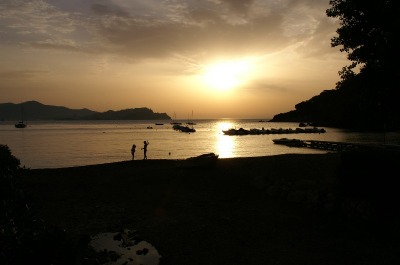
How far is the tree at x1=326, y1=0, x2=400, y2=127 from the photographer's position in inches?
634

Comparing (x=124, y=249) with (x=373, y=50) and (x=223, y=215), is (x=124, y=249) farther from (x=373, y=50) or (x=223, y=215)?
(x=373, y=50)

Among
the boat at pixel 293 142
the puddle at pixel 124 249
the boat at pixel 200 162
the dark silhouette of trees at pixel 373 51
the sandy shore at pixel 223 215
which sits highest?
the dark silhouette of trees at pixel 373 51

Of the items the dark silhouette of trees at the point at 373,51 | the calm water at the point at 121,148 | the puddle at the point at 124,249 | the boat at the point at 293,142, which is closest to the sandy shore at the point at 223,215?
the puddle at the point at 124,249

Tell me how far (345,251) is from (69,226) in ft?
38.1

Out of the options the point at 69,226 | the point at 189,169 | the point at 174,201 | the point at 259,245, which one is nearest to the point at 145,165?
the point at 189,169

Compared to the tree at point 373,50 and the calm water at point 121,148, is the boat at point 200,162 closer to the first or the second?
the tree at point 373,50

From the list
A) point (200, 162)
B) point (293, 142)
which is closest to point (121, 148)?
point (293, 142)

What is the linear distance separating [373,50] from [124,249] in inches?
592

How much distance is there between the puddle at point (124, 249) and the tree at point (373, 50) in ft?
44.1

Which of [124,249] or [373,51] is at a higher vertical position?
[373,51]

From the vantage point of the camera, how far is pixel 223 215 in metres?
17.0

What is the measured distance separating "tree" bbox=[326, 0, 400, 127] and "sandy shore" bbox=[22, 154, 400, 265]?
14.7 feet

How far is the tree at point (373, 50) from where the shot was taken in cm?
1611

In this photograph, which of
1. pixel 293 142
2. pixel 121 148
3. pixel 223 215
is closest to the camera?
pixel 223 215
